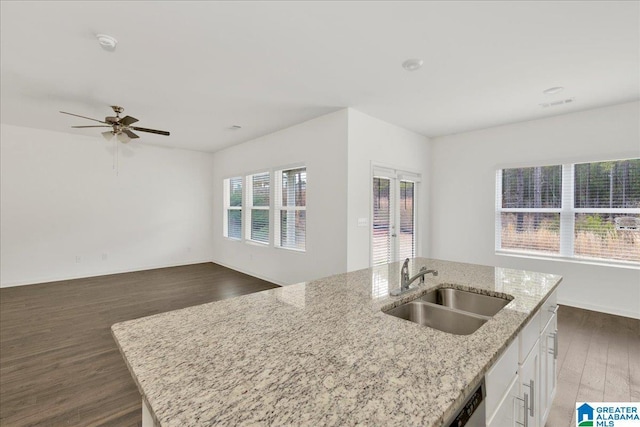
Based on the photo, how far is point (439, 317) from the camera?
1.56 m

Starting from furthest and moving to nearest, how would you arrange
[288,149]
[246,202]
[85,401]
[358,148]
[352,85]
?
[246,202]
[288,149]
[358,148]
[352,85]
[85,401]

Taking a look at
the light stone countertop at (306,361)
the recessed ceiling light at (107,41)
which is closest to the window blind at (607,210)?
the light stone countertop at (306,361)

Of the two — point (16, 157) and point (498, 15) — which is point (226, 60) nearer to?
point (498, 15)

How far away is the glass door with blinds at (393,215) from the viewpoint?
180 inches

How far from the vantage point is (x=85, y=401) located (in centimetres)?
213

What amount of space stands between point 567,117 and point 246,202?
5740mm

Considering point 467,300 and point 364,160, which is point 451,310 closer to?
point 467,300

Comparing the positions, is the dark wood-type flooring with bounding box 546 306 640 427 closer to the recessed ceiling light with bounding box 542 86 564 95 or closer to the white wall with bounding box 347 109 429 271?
the white wall with bounding box 347 109 429 271

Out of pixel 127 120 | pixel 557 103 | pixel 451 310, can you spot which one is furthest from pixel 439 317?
pixel 127 120

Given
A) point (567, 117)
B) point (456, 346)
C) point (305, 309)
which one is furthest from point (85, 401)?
point (567, 117)

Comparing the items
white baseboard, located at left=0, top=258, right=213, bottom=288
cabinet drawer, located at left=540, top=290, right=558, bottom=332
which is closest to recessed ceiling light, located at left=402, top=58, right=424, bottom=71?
cabinet drawer, located at left=540, top=290, right=558, bottom=332

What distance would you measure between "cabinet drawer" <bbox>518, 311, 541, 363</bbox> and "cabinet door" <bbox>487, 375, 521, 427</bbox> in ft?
0.38

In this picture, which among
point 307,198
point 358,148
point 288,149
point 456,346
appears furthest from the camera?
point 288,149
